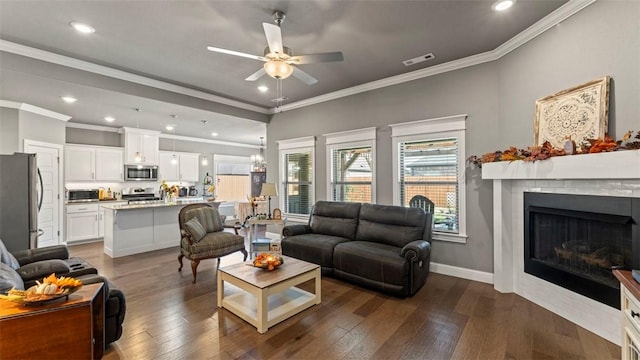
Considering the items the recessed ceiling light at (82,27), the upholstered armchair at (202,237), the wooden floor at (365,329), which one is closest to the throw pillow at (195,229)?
the upholstered armchair at (202,237)

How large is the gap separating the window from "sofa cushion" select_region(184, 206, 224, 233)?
1.66 meters

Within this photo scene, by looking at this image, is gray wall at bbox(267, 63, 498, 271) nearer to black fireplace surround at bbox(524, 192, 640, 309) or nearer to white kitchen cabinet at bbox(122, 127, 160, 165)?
black fireplace surround at bbox(524, 192, 640, 309)

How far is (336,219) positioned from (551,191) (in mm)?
2807

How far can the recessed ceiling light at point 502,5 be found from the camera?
2549 mm

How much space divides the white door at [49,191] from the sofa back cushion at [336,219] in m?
5.25

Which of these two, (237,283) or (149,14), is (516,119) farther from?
(149,14)

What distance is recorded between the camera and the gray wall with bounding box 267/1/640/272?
232cm

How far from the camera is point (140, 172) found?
292 inches

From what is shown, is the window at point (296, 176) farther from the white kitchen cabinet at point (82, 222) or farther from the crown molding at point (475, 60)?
the white kitchen cabinet at point (82, 222)

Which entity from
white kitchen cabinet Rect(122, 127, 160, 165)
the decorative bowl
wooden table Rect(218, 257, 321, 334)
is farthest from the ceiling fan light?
white kitchen cabinet Rect(122, 127, 160, 165)

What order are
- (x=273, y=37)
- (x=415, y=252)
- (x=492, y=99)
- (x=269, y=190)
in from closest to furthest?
1. (x=273, y=37)
2. (x=415, y=252)
3. (x=492, y=99)
4. (x=269, y=190)

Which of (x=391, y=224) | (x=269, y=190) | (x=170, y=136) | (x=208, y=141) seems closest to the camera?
(x=391, y=224)

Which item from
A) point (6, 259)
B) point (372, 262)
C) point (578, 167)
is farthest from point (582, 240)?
point (6, 259)

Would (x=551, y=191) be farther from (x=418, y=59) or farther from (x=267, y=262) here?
(x=267, y=262)
